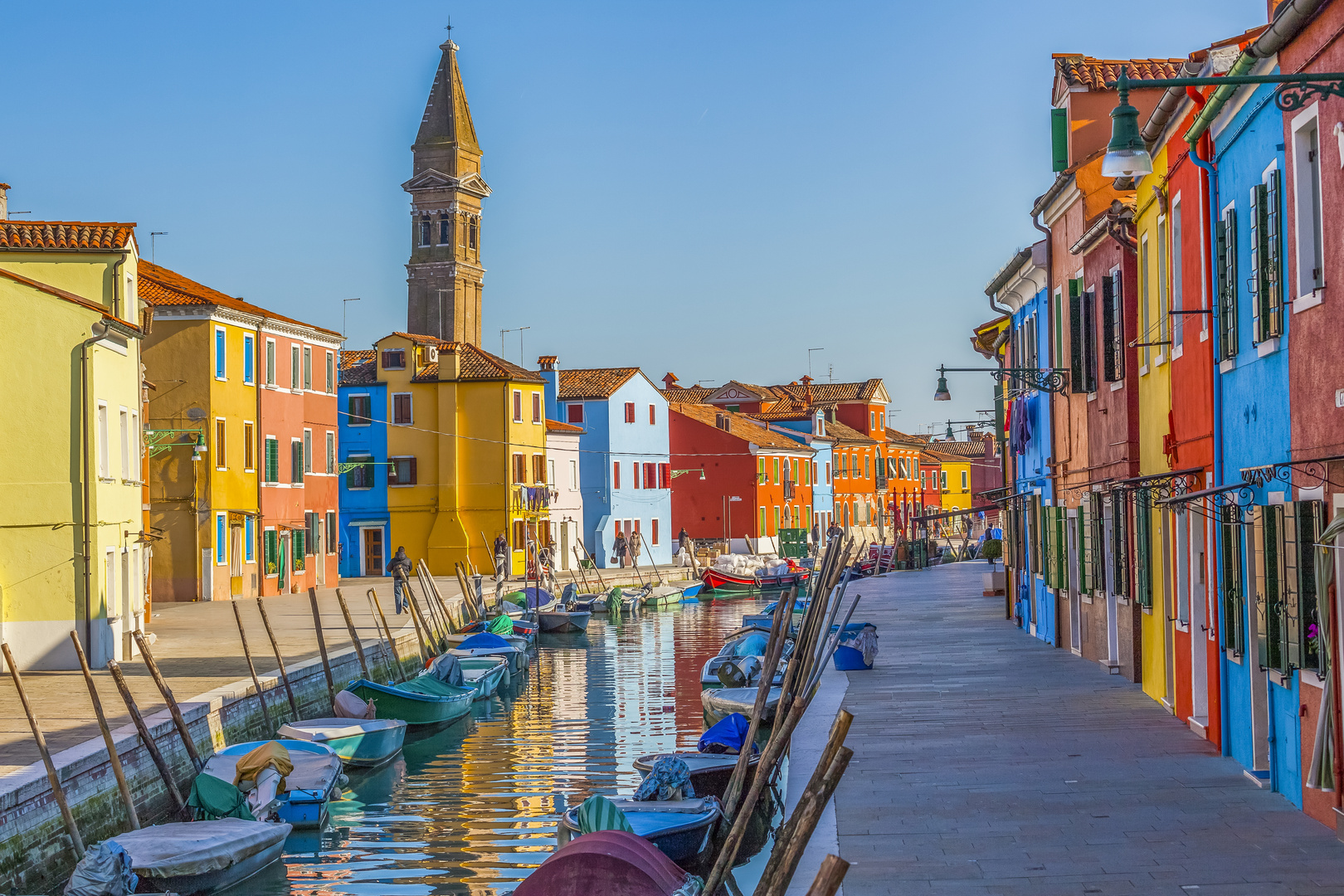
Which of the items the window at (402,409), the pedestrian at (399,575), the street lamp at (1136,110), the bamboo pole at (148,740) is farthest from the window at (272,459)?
the street lamp at (1136,110)

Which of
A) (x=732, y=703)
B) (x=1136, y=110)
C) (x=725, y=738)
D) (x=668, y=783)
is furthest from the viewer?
(x=732, y=703)

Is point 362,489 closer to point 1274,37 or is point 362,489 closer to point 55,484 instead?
point 55,484

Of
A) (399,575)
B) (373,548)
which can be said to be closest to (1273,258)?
(399,575)

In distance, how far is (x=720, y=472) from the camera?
7350 cm

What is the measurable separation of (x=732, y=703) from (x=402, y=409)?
1340 inches

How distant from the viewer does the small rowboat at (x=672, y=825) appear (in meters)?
12.1

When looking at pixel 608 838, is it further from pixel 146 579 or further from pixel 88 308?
pixel 146 579

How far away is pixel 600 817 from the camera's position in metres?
11.5

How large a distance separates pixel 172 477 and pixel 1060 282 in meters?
26.0

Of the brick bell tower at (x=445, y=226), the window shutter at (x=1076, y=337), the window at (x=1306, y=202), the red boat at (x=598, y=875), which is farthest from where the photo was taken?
the brick bell tower at (x=445, y=226)

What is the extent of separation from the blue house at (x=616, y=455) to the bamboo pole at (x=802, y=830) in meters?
55.2

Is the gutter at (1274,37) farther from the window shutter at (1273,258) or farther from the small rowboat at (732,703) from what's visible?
the small rowboat at (732,703)

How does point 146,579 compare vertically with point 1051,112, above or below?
below

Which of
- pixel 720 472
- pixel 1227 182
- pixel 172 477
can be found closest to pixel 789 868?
pixel 1227 182
